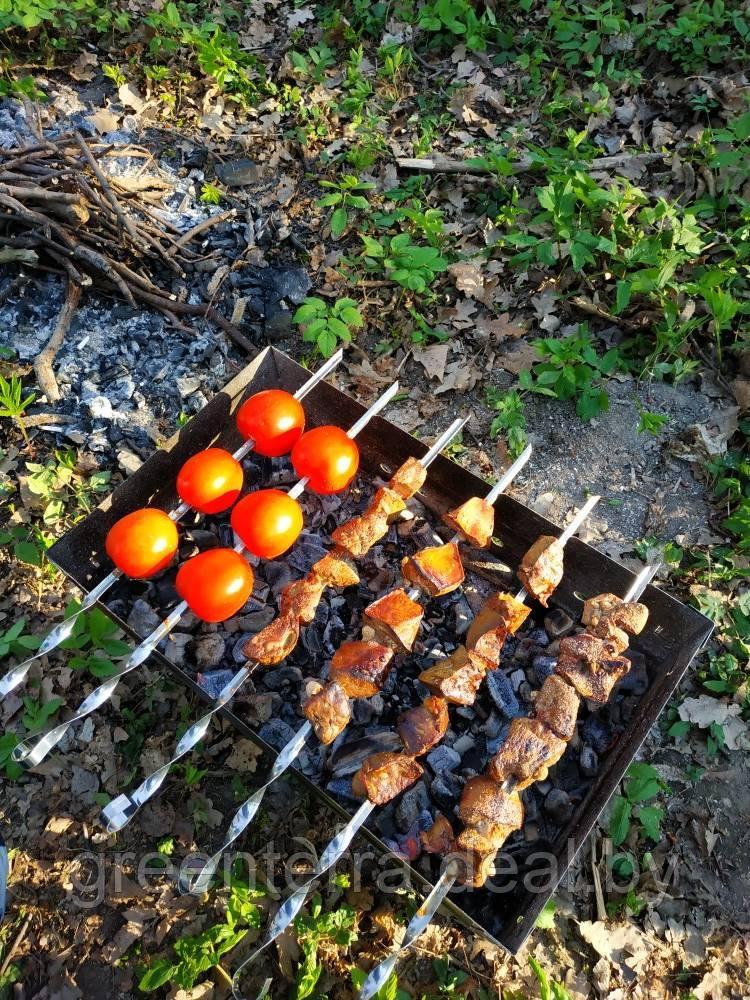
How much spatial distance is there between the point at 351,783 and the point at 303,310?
2.79m

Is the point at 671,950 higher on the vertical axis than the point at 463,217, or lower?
lower

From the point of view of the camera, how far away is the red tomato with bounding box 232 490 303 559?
334 cm

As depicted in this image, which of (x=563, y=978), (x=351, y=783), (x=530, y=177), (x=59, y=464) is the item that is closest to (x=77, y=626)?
(x=59, y=464)

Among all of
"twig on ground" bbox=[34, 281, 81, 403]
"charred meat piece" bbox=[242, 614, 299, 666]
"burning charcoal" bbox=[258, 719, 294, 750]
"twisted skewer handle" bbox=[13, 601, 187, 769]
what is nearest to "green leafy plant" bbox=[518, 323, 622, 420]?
"charred meat piece" bbox=[242, 614, 299, 666]

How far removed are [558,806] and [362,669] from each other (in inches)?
43.9

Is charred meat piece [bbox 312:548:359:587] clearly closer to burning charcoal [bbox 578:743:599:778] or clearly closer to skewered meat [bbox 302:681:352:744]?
skewered meat [bbox 302:681:352:744]

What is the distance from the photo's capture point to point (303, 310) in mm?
4332

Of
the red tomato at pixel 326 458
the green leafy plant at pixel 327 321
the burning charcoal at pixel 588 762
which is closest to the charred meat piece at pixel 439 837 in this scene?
the burning charcoal at pixel 588 762

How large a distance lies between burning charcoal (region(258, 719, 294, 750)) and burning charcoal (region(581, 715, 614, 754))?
1428 millimetres

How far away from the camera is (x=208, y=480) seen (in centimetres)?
341

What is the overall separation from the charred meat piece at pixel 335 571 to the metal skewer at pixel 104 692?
0.45m

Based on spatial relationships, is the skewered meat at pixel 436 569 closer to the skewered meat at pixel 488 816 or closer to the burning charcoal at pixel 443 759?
the burning charcoal at pixel 443 759

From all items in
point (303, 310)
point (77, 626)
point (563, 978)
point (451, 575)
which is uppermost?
point (303, 310)

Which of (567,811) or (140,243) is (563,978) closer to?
(567,811)
